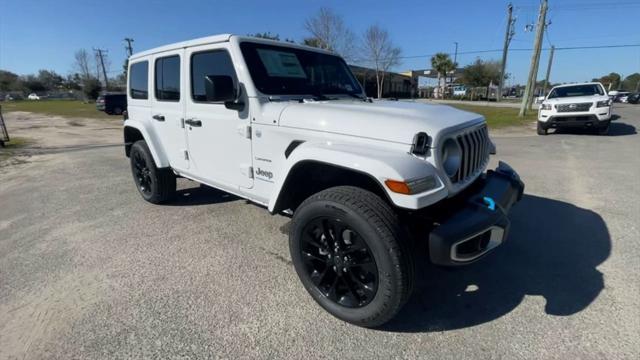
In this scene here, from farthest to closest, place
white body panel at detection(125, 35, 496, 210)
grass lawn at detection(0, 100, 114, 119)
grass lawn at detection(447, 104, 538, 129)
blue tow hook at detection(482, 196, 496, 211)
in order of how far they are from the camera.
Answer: grass lawn at detection(0, 100, 114, 119) → grass lawn at detection(447, 104, 538, 129) → blue tow hook at detection(482, 196, 496, 211) → white body panel at detection(125, 35, 496, 210)

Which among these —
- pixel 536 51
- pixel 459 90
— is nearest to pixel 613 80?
pixel 459 90

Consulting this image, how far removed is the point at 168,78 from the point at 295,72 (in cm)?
159

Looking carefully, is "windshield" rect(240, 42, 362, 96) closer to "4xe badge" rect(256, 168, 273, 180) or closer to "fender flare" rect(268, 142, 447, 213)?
"4xe badge" rect(256, 168, 273, 180)

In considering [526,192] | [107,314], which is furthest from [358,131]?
[526,192]

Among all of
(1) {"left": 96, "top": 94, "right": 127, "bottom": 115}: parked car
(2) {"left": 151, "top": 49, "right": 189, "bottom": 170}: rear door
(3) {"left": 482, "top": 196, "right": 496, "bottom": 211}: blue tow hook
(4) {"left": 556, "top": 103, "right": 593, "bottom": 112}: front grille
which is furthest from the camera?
(1) {"left": 96, "top": 94, "right": 127, "bottom": 115}: parked car

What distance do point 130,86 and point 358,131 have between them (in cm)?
388

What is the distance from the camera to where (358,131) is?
2324 millimetres

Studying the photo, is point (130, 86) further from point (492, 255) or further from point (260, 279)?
point (492, 255)

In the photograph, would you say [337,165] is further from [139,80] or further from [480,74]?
[480,74]

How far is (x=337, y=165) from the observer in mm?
2195

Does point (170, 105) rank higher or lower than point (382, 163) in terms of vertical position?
higher

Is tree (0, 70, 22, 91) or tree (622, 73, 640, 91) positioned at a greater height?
tree (622, 73, 640, 91)

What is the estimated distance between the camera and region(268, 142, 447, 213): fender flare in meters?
1.99

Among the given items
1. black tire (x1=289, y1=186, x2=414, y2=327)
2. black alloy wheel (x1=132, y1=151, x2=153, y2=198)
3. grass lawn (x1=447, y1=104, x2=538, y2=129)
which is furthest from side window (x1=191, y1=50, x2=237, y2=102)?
grass lawn (x1=447, y1=104, x2=538, y2=129)
